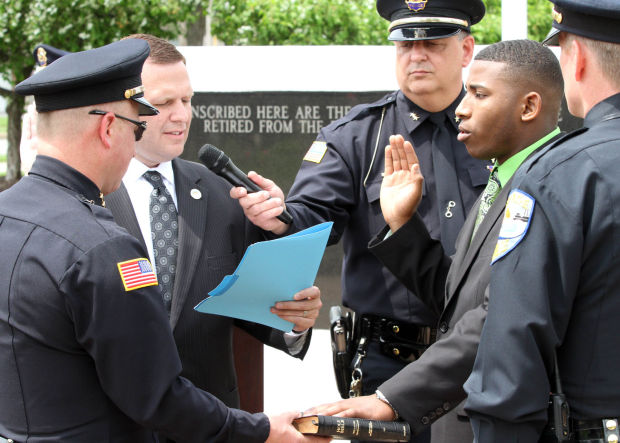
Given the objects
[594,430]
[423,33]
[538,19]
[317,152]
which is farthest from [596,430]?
[538,19]

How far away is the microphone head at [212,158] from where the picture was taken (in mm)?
2672

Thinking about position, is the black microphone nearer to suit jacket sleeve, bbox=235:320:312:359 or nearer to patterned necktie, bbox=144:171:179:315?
patterned necktie, bbox=144:171:179:315

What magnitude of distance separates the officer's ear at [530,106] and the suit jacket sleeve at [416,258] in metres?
0.55

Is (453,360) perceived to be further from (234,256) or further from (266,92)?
(266,92)

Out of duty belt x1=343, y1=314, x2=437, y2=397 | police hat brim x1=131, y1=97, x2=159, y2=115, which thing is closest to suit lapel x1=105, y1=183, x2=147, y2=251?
→ police hat brim x1=131, y1=97, x2=159, y2=115

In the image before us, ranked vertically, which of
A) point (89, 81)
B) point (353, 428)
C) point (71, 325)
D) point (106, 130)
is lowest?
point (353, 428)

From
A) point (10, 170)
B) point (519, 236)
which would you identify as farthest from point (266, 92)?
point (10, 170)

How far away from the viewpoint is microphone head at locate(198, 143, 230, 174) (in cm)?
267

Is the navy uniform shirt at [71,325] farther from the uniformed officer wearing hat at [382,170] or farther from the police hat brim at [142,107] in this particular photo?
the uniformed officer wearing hat at [382,170]

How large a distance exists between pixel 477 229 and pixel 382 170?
0.82 metres

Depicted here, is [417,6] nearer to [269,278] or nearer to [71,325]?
[269,278]

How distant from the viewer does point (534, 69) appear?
255cm

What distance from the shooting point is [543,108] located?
2547 millimetres

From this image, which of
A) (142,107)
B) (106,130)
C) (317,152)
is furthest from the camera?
(317,152)
